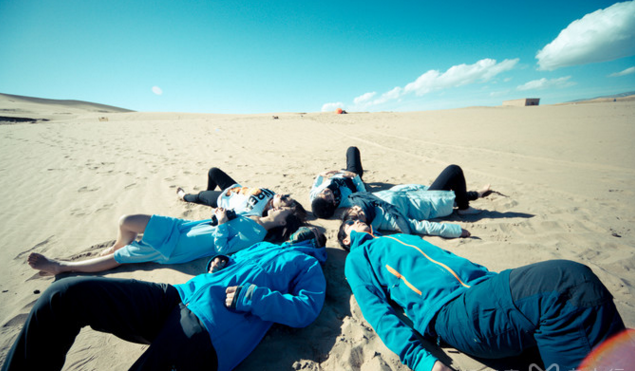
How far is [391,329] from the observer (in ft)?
5.37

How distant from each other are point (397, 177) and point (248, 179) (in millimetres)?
3344

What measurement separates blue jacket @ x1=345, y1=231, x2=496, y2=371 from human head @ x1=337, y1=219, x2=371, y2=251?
45 cm

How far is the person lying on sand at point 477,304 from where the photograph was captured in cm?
113

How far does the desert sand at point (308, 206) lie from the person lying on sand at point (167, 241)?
142 mm

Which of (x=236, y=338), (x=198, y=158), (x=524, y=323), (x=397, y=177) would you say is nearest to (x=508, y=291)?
(x=524, y=323)

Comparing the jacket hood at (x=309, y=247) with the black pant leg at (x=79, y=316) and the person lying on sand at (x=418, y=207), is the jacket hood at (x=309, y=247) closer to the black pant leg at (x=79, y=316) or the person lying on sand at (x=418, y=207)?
the person lying on sand at (x=418, y=207)

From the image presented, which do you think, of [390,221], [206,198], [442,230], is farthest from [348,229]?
[206,198]

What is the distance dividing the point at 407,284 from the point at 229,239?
6.16 feet

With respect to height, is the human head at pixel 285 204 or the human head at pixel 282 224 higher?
the human head at pixel 285 204

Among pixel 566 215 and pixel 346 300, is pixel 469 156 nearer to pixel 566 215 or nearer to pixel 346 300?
pixel 566 215

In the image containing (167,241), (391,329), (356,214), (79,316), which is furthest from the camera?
(356,214)

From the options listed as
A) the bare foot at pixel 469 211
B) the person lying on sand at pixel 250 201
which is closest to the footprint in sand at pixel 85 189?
the person lying on sand at pixel 250 201

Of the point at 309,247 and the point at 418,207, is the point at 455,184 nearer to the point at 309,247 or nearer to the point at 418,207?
the point at 418,207

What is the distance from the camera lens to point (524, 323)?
1.28 m
